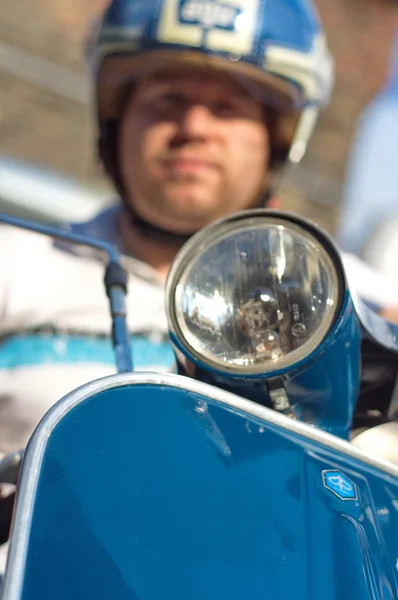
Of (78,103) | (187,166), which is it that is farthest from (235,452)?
(78,103)

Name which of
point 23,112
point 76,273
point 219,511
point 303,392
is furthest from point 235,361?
point 23,112

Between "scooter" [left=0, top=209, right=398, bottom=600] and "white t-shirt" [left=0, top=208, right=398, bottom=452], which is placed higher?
"scooter" [left=0, top=209, right=398, bottom=600]

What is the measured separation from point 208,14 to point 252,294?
3.54ft

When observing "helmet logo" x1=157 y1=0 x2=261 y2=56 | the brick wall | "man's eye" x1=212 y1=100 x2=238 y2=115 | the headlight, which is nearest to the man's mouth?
"man's eye" x1=212 y1=100 x2=238 y2=115

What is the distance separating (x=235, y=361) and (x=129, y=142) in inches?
37.7

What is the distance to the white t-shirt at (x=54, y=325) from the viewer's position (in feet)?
3.72

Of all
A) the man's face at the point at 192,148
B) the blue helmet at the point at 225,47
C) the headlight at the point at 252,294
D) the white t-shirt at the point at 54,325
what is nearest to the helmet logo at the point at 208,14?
the blue helmet at the point at 225,47

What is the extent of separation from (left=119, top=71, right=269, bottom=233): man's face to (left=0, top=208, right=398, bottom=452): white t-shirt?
0.58 feet

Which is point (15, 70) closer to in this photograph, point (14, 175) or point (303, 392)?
point (14, 175)

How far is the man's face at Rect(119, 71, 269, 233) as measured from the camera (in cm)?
142

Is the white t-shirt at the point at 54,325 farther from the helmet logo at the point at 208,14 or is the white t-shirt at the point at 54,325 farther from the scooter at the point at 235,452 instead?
the helmet logo at the point at 208,14

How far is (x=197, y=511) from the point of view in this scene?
1.88 ft

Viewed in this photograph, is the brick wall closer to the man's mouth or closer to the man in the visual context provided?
the man

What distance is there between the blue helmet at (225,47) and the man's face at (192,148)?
4cm
